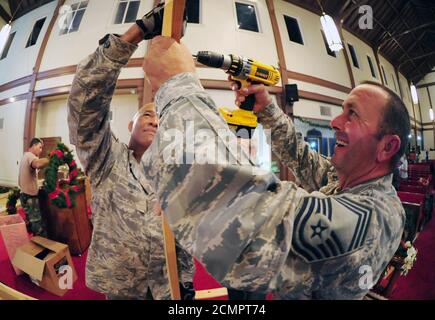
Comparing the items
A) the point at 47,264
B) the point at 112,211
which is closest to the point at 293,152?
the point at 112,211

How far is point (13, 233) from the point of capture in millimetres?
694

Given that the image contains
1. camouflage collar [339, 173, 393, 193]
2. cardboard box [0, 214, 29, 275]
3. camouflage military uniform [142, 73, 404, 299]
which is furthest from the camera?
cardboard box [0, 214, 29, 275]

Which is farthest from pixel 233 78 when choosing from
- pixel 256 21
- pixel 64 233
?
pixel 64 233

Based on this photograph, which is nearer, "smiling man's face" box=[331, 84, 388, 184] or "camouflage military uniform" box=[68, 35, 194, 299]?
"smiling man's face" box=[331, 84, 388, 184]

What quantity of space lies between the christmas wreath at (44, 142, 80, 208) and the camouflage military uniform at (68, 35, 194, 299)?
0.09m

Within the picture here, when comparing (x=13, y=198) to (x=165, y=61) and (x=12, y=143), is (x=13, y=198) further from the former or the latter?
(x=165, y=61)

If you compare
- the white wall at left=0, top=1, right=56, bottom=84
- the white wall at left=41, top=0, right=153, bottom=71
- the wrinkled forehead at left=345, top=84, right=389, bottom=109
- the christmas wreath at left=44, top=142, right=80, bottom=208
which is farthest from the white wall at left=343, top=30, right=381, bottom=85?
the white wall at left=0, top=1, right=56, bottom=84

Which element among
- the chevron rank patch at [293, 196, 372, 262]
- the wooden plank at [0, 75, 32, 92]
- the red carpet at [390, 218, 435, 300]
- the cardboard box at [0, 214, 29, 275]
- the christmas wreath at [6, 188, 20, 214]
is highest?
the wooden plank at [0, 75, 32, 92]

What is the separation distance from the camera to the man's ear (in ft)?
1.17

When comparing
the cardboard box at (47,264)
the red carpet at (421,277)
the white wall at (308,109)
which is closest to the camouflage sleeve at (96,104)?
the cardboard box at (47,264)

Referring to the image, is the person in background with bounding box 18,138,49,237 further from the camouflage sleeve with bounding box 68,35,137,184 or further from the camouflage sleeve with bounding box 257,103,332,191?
the camouflage sleeve with bounding box 257,103,332,191

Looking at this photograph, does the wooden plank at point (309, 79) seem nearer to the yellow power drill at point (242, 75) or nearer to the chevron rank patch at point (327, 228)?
the yellow power drill at point (242, 75)

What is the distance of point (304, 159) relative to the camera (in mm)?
638

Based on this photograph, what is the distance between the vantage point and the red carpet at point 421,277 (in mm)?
449
